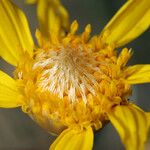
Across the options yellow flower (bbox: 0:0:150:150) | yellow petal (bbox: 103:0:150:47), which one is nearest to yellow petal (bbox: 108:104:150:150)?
yellow flower (bbox: 0:0:150:150)

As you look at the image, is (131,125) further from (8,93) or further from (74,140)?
(8,93)

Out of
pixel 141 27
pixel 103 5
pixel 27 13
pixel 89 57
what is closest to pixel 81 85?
pixel 89 57

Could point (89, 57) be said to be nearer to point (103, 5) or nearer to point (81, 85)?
point (81, 85)

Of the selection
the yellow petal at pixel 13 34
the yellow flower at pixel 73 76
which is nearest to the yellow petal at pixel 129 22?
the yellow flower at pixel 73 76

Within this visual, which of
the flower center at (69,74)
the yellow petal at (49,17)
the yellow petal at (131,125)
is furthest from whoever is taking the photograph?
the yellow petal at (49,17)

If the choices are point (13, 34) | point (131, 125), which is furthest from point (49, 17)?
point (131, 125)

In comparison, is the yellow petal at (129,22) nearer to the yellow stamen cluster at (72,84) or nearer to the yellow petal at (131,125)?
the yellow stamen cluster at (72,84)

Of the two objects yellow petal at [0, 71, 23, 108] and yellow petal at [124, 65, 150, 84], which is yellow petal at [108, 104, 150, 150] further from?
yellow petal at [0, 71, 23, 108]
